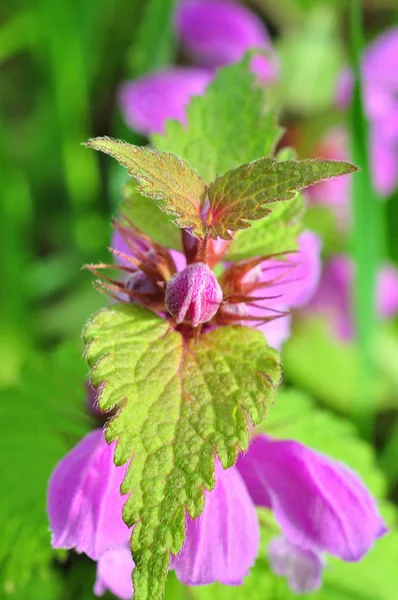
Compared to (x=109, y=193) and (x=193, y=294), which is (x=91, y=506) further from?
(x=109, y=193)

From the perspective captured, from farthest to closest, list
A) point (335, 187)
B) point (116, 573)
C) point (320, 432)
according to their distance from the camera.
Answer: point (335, 187)
point (320, 432)
point (116, 573)

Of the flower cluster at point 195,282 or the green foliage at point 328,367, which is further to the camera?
the green foliage at point 328,367

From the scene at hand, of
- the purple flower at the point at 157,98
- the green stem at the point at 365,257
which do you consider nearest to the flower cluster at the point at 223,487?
the green stem at the point at 365,257

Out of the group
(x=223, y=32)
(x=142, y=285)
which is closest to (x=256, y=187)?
(x=142, y=285)

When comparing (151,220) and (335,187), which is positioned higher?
(151,220)

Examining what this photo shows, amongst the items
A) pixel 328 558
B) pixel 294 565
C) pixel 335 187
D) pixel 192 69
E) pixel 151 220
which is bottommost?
pixel 328 558

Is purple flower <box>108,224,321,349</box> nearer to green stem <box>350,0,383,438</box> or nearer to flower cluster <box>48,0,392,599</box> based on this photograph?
flower cluster <box>48,0,392,599</box>

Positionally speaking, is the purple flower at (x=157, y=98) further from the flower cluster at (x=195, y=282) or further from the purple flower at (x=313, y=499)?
Result: the purple flower at (x=313, y=499)

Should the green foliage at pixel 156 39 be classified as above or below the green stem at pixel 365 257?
above
